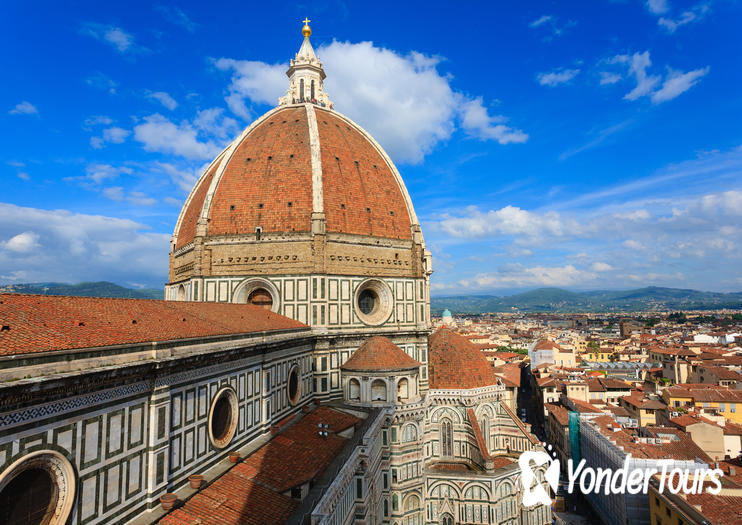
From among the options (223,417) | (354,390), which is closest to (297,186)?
(354,390)

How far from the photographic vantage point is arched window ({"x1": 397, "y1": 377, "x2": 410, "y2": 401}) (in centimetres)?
2383

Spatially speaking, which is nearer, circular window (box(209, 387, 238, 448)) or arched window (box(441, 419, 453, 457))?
circular window (box(209, 387, 238, 448))

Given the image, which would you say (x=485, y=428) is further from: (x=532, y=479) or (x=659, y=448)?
(x=659, y=448)

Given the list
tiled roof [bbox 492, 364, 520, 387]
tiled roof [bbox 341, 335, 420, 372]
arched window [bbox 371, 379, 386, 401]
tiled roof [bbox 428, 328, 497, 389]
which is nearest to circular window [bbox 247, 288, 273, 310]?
tiled roof [bbox 341, 335, 420, 372]

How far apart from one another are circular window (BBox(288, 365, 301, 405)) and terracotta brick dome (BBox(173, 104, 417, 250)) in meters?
8.07

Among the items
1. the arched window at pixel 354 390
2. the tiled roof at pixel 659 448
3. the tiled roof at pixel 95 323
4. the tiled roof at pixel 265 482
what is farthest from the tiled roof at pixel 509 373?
the tiled roof at pixel 95 323

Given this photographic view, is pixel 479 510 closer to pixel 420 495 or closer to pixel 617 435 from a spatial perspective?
pixel 420 495

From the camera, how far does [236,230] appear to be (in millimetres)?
26094

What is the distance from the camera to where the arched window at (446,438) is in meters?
27.7

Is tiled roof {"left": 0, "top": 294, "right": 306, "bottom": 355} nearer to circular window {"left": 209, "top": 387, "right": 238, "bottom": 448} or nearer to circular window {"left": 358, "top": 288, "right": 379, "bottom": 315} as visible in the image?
circular window {"left": 209, "top": 387, "right": 238, "bottom": 448}

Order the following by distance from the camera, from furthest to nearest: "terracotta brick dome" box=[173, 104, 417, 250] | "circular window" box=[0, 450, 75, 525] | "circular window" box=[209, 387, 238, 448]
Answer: "terracotta brick dome" box=[173, 104, 417, 250] → "circular window" box=[209, 387, 238, 448] → "circular window" box=[0, 450, 75, 525]

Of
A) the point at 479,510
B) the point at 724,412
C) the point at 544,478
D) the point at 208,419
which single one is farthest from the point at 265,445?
the point at 724,412

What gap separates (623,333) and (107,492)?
152276 millimetres

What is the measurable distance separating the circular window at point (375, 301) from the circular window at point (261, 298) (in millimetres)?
5131
